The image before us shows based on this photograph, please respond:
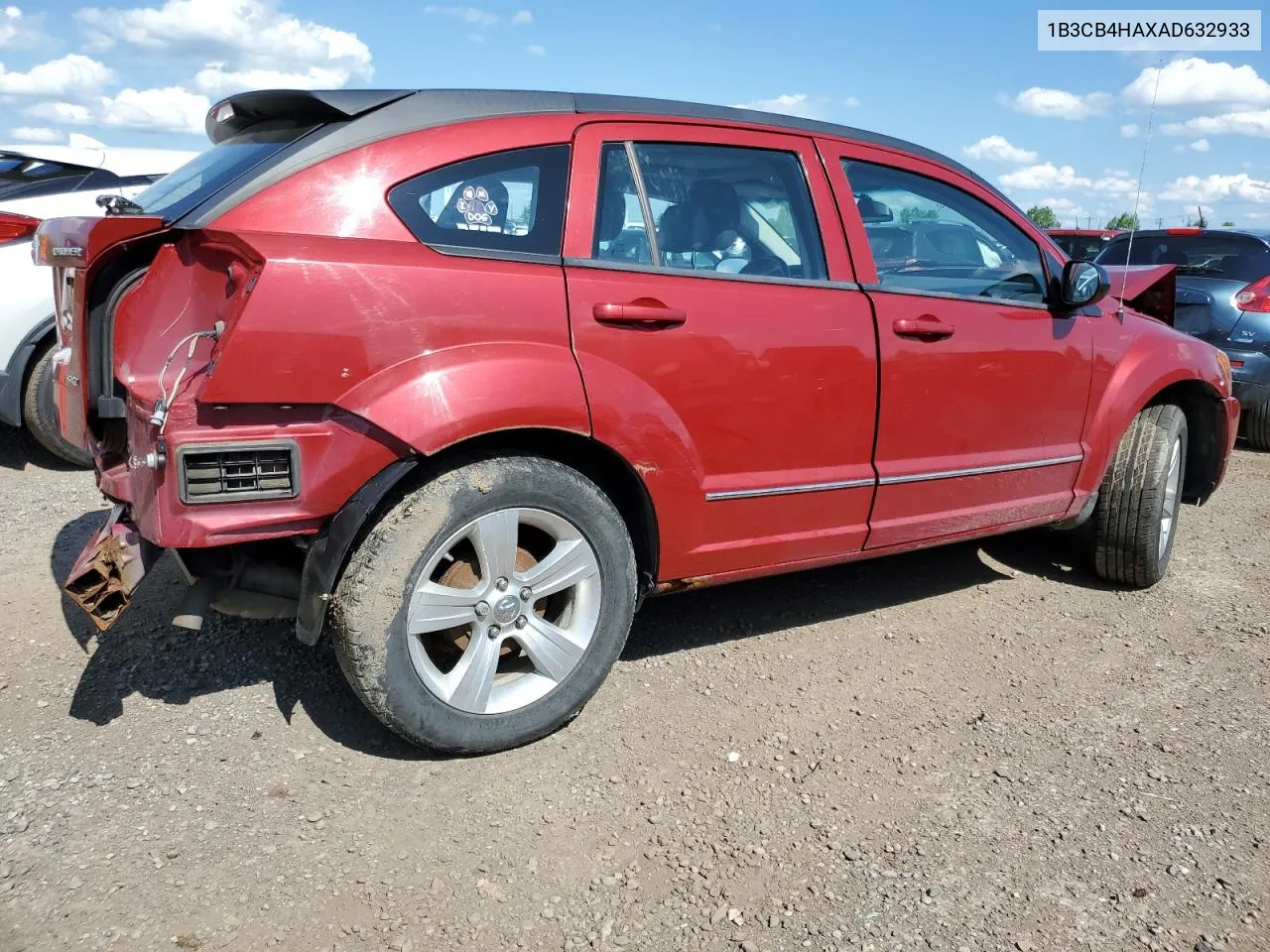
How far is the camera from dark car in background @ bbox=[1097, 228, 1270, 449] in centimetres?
722

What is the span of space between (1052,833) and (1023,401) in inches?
67.9

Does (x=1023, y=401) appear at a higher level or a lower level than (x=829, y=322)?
lower

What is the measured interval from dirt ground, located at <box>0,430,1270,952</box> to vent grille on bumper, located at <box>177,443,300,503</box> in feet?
2.78

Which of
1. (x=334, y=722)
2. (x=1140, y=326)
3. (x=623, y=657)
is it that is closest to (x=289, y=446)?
(x=334, y=722)

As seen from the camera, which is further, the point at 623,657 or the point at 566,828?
the point at 623,657

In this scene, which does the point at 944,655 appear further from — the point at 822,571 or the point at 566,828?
the point at 566,828

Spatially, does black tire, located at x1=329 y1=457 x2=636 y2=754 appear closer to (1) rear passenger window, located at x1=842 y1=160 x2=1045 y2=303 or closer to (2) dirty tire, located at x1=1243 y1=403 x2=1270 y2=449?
(1) rear passenger window, located at x1=842 y1=160 x2=1045 y2=303

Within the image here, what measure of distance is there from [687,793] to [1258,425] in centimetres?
665

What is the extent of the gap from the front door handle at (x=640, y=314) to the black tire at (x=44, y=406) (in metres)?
3.81

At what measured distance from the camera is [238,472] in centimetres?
247

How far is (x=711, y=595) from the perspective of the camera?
4.25 meters

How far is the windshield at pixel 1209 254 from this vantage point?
7363mm

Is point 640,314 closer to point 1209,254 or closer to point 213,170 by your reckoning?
point 213,170

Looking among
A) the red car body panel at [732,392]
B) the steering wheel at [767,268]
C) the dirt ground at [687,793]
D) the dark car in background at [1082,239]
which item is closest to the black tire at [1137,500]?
the dirt ground at [687,793]
